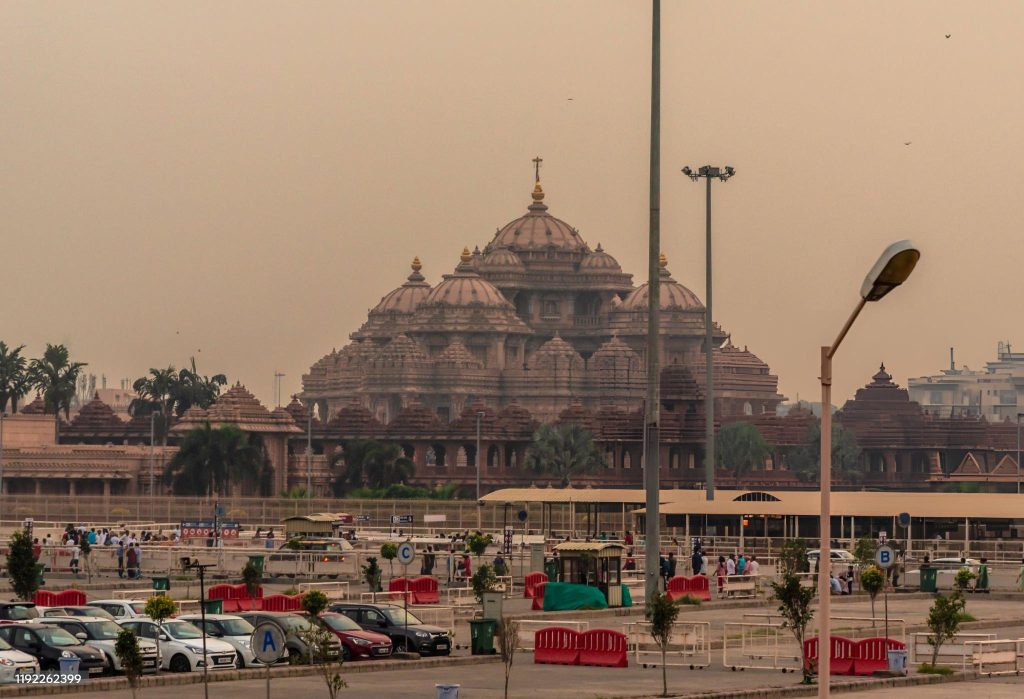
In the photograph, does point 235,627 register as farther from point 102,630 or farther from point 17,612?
point 17,612

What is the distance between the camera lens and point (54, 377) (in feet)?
596

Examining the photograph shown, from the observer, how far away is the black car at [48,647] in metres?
35.7

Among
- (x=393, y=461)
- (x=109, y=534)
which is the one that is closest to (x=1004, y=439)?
(x=393, y=461)

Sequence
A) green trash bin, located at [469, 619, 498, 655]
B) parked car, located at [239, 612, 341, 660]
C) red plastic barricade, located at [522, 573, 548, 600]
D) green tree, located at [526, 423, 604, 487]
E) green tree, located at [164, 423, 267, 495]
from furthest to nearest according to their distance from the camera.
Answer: green tree, located at [526, 423, 604, 487] < green tree, located at [164, 423, 267, 495] < red plastic barricade, located at [522, 573, 548, 600] < green trash bin, located at [469, 619, 498, 655] < parked car, located at [239, 612, 341, 660]

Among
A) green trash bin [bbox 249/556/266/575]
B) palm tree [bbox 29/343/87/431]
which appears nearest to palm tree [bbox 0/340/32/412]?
palm tree [bbox 29/343/87/431]

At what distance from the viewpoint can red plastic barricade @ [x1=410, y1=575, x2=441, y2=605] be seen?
52.4m

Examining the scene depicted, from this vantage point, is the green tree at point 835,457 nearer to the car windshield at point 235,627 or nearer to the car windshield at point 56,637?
the car windshield at point 235,627

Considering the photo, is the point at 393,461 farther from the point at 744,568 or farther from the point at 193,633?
the point at 193,633

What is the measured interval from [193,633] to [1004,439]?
496 feet

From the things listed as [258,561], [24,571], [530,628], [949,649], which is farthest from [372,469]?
[949,649]

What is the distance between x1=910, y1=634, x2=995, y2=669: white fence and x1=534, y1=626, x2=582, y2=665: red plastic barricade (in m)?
6.01

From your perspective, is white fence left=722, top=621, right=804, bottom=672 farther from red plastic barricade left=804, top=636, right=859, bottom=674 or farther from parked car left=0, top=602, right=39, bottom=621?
parked car left=0, top=602, right=39, bottom=621

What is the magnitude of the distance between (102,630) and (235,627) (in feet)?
7.36

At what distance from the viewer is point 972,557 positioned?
73.2 m
